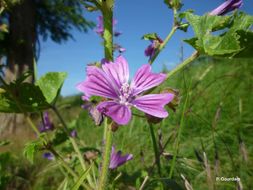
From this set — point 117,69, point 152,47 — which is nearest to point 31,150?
point 117,69

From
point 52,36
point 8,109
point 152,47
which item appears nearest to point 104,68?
point 152,47

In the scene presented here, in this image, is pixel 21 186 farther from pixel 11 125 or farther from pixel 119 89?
pixel 11 125

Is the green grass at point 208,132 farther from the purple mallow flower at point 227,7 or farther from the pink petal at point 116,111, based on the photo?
the pink petal at point 116,111

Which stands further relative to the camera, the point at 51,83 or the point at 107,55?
the point at 51,83

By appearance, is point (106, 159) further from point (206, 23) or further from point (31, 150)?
point (206, 23)

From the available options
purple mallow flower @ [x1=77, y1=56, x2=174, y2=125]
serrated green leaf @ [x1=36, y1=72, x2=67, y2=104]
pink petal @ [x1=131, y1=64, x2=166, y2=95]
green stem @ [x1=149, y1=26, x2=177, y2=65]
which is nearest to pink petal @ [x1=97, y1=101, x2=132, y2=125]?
purple mallow flower @ [x1=77, y1=56, x2=174, y2=125]

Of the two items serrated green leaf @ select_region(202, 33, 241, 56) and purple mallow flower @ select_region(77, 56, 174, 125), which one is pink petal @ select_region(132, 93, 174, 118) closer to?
purple mallow flower @ select_region(77, 56, 174, 125)
